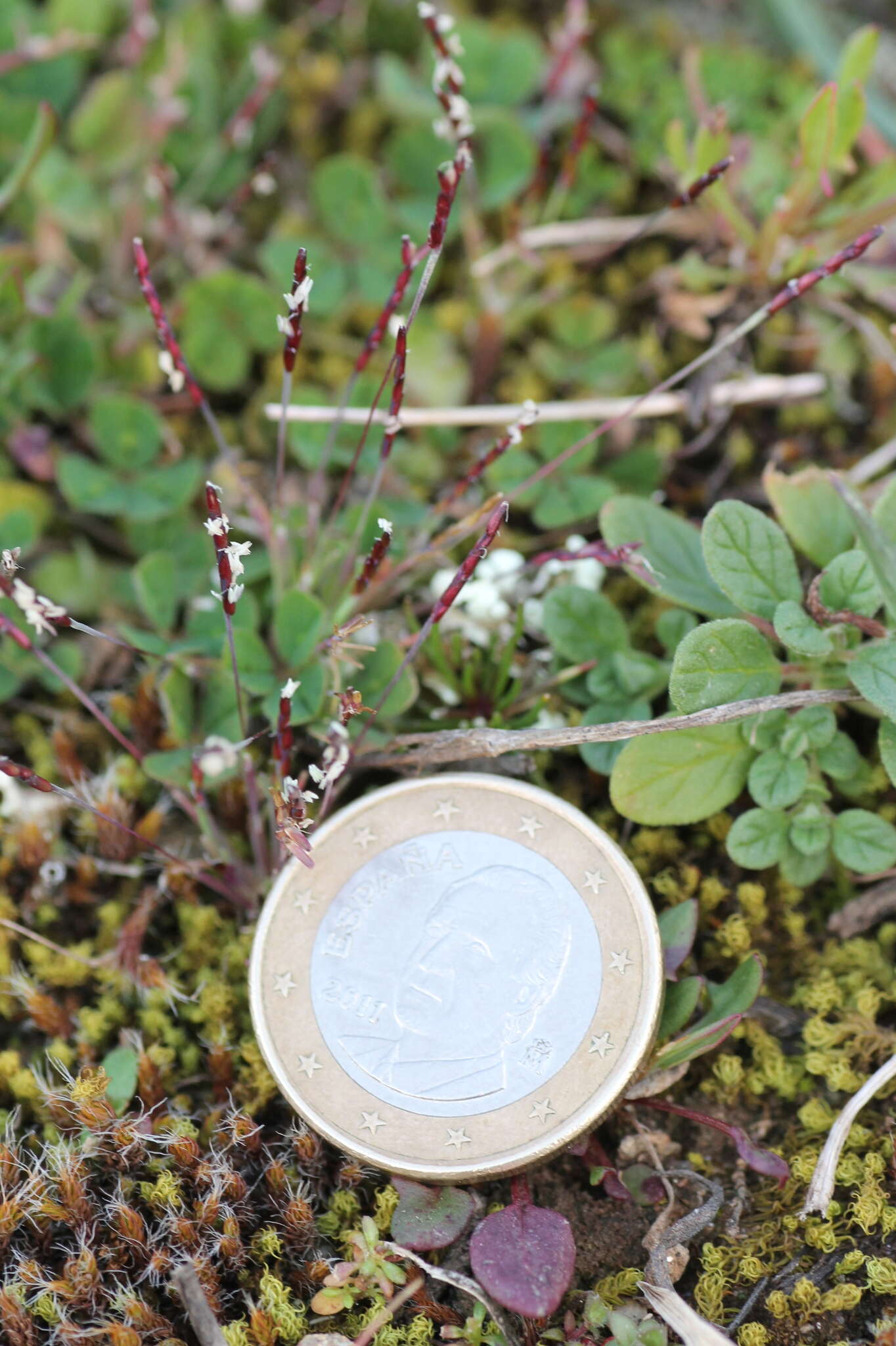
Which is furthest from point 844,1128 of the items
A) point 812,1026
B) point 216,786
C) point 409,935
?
point 216,786

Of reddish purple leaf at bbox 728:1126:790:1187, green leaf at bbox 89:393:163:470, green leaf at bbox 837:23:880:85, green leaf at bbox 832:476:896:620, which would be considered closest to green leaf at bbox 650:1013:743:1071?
reddish purple leaf at bbox 728:1126:790:1187

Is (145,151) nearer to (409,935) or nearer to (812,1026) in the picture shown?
(409,935)

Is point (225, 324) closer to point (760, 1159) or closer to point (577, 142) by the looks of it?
point (577, 142)

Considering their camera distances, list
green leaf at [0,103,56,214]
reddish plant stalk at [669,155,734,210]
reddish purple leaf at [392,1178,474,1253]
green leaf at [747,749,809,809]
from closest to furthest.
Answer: reddish purple leaf at [392,1178,474,1253]
green leaf at [747,749,809,809]
reddish plant stalk at [669,155,734,210]
green leaf at [0,103,56,214]

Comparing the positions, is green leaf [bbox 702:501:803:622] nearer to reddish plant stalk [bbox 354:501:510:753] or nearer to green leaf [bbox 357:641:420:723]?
reddish plant stalk [bbox 354:501:510:753]

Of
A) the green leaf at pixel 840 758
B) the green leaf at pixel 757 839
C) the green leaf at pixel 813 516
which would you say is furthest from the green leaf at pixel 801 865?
the green leaf at pixel 813 516

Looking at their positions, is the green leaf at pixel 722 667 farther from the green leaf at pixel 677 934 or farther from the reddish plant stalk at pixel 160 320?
the reddish plant stalk at pixel 160 320
